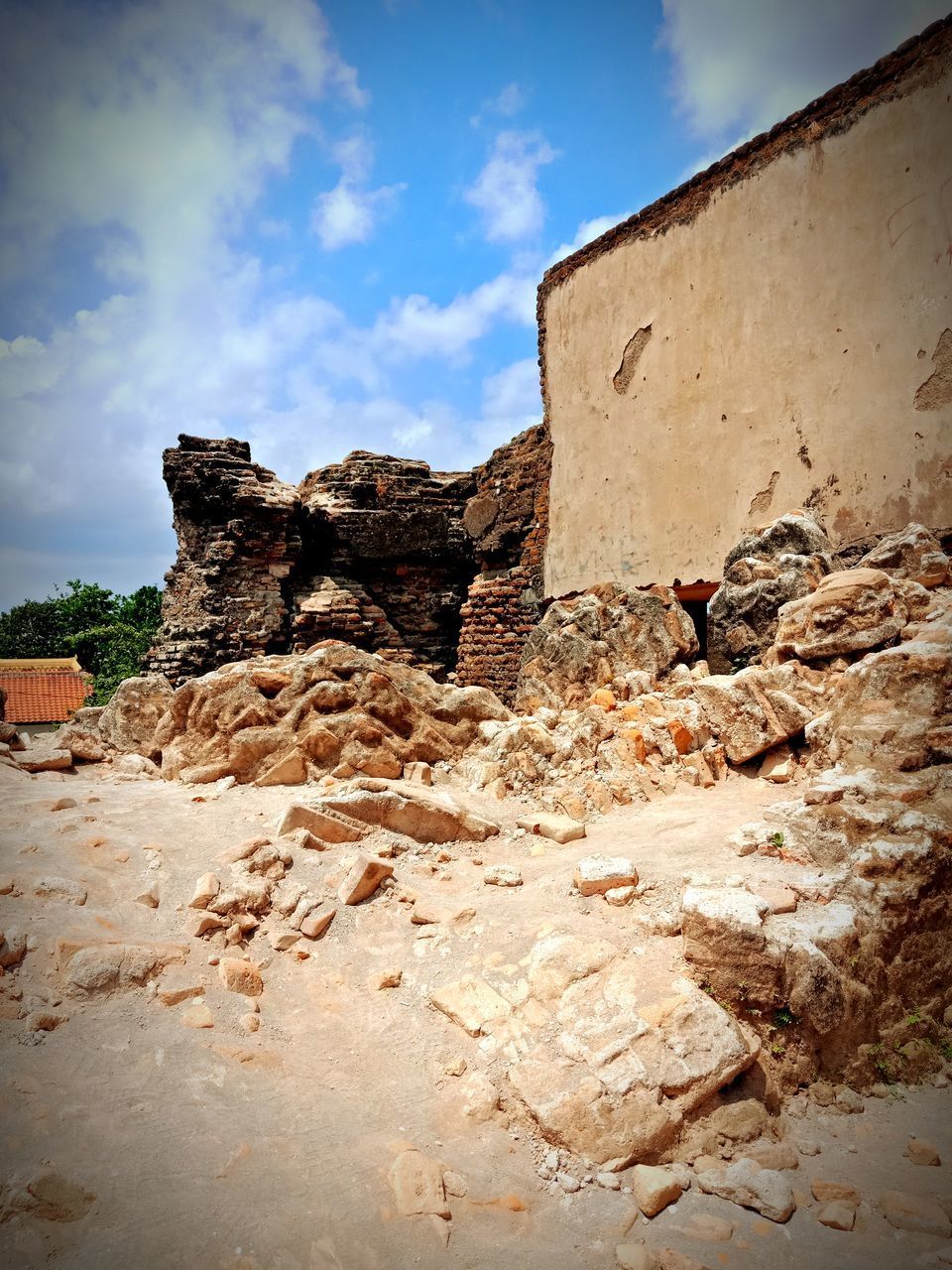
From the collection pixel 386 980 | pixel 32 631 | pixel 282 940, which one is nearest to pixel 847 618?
pixel 386 980

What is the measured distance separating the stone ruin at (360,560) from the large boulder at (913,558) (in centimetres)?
396

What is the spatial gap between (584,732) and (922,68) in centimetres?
569

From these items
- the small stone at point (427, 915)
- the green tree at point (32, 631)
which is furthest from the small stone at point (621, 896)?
the green tree at point (32, 631)

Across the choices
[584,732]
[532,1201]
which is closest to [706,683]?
[584,732]

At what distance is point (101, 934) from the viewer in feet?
8.30

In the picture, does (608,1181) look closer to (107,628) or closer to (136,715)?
(136,715)

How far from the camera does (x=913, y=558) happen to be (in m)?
4.82

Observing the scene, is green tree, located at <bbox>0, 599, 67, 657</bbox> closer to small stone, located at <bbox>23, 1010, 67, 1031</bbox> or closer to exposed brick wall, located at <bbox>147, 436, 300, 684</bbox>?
exposed brick wall, located at <bbox>147, 436, 300, 684</bbox>

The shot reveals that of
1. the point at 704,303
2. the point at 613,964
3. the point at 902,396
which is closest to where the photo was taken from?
the point at 613,964

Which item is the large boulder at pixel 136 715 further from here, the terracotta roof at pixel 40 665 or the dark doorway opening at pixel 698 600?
the terracotta roof at pixel 40 665

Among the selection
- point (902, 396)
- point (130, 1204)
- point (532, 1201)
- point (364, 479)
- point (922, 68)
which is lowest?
point (532, 1201)

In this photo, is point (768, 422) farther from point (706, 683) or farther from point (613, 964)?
point (613, 964)

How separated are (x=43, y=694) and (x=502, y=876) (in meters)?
21.4

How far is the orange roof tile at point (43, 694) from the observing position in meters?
19.6
